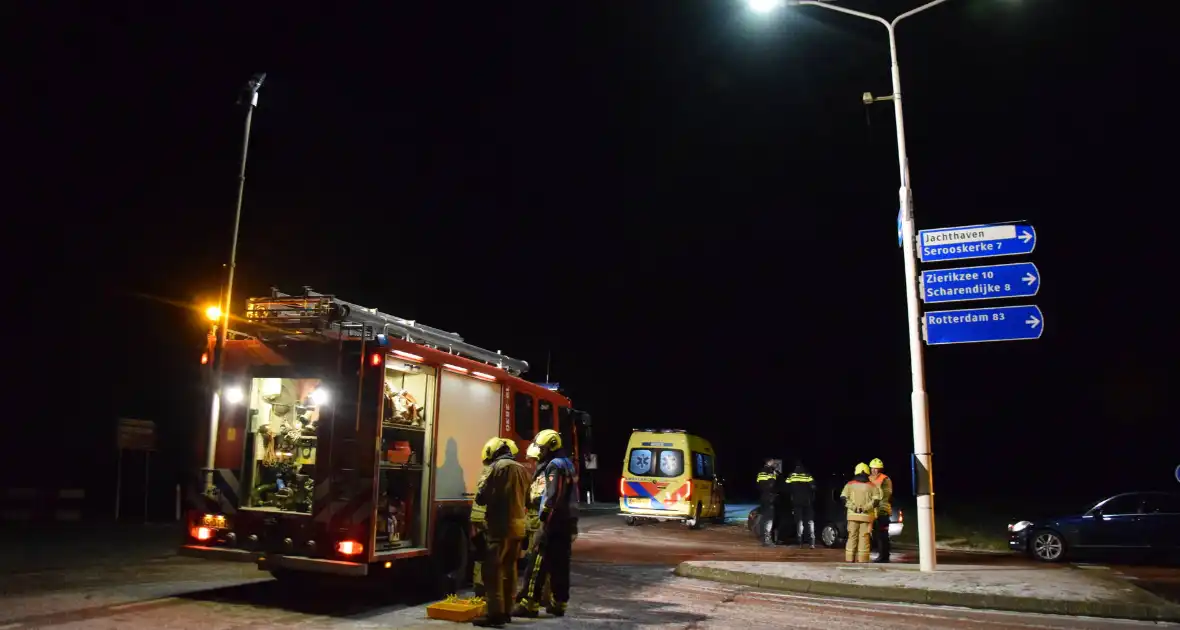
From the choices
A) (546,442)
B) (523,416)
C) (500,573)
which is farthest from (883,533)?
(500,573)

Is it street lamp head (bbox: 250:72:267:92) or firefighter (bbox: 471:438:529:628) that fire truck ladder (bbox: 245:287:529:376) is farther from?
A: street lamp head (bbox: 250:72:267:92)

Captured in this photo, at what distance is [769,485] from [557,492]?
414 inches

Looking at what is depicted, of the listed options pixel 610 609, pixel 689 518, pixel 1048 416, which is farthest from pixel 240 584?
pixel 1048 416

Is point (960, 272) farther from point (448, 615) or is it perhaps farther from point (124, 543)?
point (124, 543)

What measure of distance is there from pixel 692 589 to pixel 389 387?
4.66 m

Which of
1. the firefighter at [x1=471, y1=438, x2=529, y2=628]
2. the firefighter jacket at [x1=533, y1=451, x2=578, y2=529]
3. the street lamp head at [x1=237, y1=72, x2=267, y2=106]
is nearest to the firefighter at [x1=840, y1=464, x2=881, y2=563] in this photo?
the firefighter jacket at [x1=533, y1=451, x2=578, y2=529]

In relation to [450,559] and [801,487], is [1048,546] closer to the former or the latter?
[801,487]

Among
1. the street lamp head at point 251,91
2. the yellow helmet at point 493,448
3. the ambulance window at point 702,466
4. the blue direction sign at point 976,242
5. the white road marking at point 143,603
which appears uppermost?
the street lamp head at point 251,91

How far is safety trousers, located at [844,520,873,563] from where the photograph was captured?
13633 millimetres

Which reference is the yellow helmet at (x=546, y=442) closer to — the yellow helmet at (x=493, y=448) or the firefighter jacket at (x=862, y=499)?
the yellow helmet at (x=493, y=448)

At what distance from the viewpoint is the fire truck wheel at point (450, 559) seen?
974 centimetres

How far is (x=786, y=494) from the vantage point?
725 inches

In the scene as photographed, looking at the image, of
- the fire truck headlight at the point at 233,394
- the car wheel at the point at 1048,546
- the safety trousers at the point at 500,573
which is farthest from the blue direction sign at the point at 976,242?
the fire truck headlight at the point at 233,394

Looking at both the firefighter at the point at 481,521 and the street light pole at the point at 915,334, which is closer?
the firefighter at the point at 481,521
